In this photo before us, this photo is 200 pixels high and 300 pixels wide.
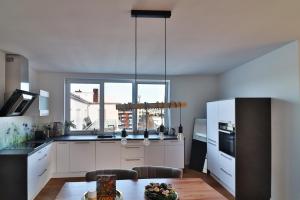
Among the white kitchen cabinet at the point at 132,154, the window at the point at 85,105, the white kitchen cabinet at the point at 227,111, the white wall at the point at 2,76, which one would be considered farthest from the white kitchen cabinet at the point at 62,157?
the white kitchen cabinet at the point at 227,111

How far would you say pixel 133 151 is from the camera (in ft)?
15.8

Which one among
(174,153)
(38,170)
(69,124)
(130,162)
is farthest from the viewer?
(69,124)

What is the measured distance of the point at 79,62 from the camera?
4168mm

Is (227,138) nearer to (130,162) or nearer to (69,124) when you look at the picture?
(130,162)

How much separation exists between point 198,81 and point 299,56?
9.82 ft

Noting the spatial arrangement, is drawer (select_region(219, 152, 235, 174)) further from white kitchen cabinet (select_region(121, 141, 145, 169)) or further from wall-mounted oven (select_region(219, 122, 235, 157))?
white kitchen cabinet (select_region(121, 141, 145, 169))

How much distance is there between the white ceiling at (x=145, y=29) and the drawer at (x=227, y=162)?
1.68 metres

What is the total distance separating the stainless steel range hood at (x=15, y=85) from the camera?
338 centimetres

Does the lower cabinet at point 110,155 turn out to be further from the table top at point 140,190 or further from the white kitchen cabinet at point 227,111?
the table top at point 140,190

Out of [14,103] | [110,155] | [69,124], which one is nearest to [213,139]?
[110,155]

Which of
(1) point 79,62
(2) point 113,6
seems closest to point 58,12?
(2) point 113,6

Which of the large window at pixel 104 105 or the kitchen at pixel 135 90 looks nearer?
the kitchen at pixel 135 90

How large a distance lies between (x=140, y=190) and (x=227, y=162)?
2.21 metres

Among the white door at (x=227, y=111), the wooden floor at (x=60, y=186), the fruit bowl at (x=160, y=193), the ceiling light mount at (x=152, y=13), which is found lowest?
the wooden floor at (x=60, y=186)
